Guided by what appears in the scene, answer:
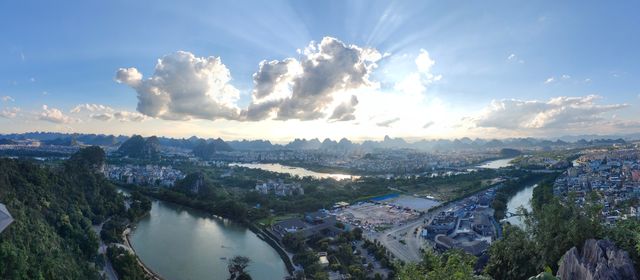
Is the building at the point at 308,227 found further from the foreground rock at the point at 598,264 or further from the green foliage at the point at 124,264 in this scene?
the foreground rock at the point at 598,264

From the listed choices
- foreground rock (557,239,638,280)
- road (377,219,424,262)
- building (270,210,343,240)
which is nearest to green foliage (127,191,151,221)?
building (270,210,343,240)

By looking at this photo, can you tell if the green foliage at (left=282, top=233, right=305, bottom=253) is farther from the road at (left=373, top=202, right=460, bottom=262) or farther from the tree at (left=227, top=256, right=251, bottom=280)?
the road at (left=373, top=202, right=460, bottom=262)

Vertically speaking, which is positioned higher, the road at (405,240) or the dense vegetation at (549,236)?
the dense vegetation at (549,236)

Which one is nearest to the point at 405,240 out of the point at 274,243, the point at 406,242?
the point at 406,242

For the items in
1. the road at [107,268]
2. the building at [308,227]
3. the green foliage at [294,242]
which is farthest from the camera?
the building at [308,227]

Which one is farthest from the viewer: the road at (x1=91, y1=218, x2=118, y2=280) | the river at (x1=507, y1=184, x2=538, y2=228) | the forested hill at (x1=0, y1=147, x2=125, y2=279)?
the river at (x1=507, y1=184, x2=538, y2=228)

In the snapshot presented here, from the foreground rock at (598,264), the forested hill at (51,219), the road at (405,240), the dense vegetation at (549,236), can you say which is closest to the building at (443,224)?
the road at (405,240)

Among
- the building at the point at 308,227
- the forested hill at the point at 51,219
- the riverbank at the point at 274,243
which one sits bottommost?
the riverbank at the point at 274,243
